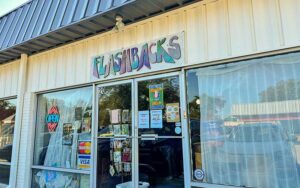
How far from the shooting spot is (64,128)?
5480 millimetres

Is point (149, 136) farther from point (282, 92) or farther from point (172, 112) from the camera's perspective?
point (282, 92)

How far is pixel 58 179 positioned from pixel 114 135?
72.0 inches

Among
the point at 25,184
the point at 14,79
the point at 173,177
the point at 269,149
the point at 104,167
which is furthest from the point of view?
the point at 14,79

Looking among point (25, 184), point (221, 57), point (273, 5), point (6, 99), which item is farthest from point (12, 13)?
point (273, 5)

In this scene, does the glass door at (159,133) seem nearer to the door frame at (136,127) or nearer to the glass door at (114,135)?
the door frame at (136,127)

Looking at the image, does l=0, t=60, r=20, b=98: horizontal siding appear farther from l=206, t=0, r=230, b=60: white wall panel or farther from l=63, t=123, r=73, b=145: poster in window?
l=206, t=0, r=230, b=60: white wall panel

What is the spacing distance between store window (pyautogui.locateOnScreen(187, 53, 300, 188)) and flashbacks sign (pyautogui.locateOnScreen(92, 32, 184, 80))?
0.47 meters

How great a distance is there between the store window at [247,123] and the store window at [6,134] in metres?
5.06

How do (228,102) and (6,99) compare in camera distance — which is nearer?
(228,102)

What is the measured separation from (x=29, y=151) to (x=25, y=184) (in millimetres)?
722

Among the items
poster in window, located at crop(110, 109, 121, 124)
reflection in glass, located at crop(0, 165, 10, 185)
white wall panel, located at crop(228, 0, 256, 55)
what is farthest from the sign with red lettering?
white wall panel, located at crop(228, 0, 256, 55)

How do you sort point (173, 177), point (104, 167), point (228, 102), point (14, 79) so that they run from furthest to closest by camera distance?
point (14, 79) → point (104, 167) → point (173, 177) → point (228, 102)

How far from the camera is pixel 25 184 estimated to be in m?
5.68

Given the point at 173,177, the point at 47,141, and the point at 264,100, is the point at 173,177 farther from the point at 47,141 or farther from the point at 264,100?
the point at 47,141
